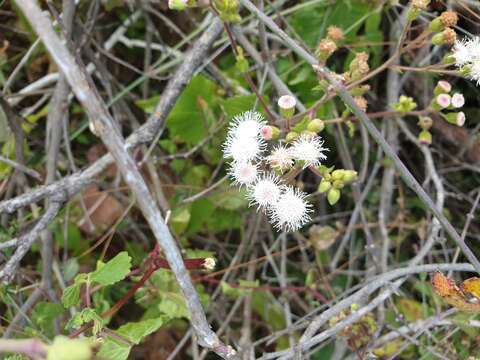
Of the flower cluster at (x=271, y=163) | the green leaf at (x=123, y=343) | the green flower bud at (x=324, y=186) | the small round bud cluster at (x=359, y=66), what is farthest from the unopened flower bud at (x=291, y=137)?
the green leaf at (x=123, y=343)

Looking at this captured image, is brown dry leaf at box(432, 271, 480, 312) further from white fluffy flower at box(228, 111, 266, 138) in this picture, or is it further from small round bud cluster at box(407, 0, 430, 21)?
small round bud cluster at box(407, 0, 430, 21)

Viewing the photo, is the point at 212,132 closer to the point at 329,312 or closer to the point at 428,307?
the point at 329,312

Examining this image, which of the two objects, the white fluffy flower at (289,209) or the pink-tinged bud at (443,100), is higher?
the pink-tinged bud at (443,100)

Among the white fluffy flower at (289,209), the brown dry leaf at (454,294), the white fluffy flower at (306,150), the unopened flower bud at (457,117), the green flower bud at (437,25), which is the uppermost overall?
the green flower bud at (437,25)

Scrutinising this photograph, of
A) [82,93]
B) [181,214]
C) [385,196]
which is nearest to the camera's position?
[82,93]

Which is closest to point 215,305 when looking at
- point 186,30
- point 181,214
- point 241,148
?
point 181,214

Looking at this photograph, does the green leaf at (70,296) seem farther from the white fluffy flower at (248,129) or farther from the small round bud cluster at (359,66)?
the small round bud cluster at (359,66)
